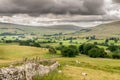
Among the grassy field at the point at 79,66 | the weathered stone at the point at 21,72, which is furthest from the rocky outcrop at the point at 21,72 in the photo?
the grassy field at the point at 79,66

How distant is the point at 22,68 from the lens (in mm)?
35688

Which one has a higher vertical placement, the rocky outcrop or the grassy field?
the rocky outcrop

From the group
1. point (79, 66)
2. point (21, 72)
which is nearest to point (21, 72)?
point (21, 72)

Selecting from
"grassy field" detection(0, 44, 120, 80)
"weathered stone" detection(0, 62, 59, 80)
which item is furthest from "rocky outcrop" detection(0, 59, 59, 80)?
"grassy field" detection(0, 44, 120, 80)

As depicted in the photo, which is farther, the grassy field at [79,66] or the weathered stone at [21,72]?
the grassy field at [79,66]

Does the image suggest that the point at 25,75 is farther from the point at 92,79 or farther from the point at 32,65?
the point at 92,79

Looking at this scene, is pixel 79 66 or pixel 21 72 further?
pixel 79 66

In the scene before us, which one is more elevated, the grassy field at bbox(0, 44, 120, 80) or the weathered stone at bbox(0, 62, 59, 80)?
the weathered stone at bbox(0, 62, 59, 80)

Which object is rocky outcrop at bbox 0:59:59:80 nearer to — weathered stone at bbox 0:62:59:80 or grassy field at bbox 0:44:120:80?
weathered stone at bbox 0:62:59:80

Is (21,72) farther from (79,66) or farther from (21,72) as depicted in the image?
(79,66)

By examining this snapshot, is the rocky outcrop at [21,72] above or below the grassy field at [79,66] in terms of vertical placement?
above

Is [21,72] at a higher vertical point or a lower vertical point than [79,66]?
higher

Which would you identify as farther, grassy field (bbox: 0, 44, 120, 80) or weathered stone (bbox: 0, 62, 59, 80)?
grassy field (bbox: 0, 44, 120, 80)

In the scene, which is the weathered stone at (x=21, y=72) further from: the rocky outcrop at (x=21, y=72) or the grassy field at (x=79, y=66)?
the grassy field at (x=79, y=66)
